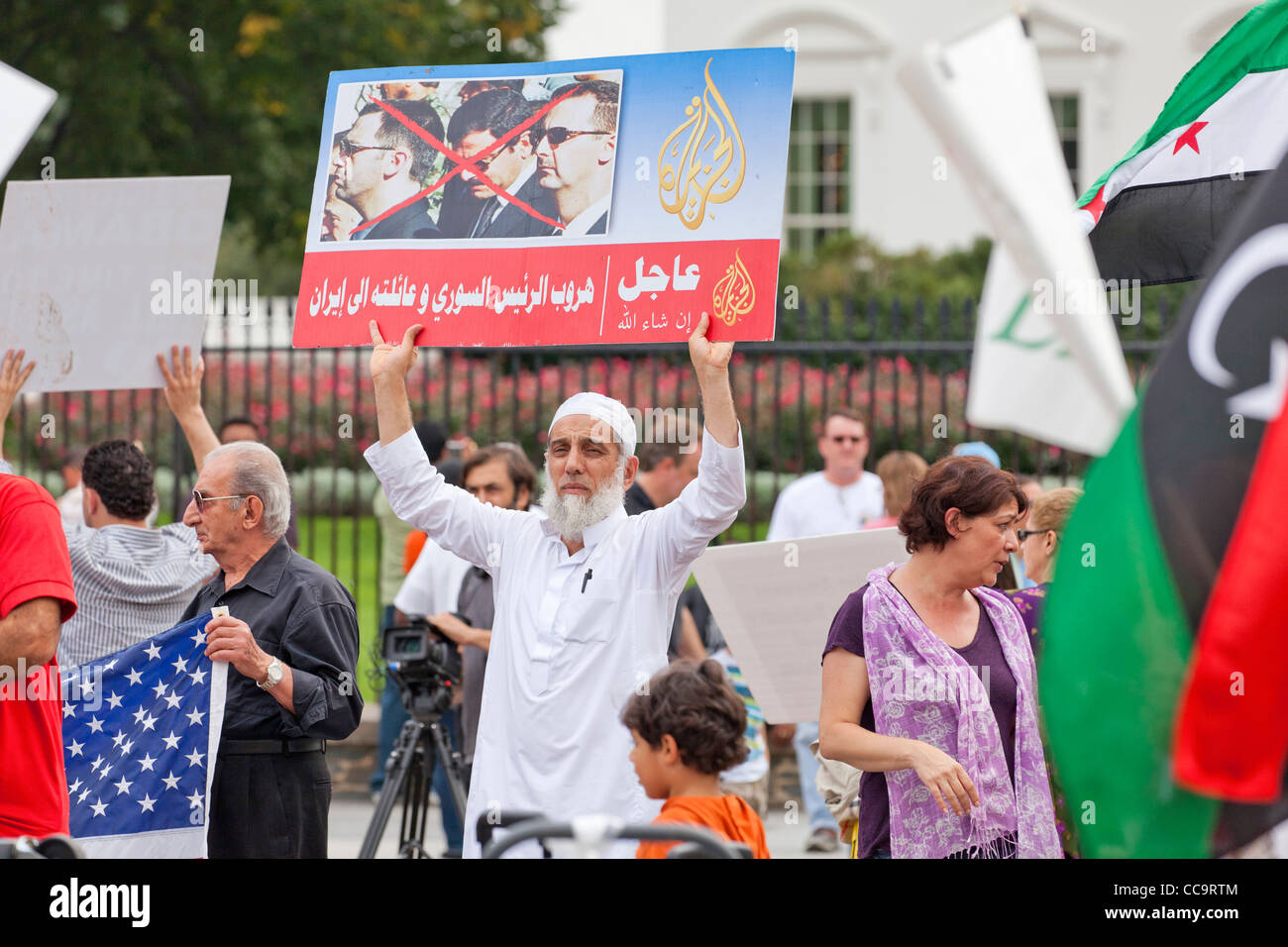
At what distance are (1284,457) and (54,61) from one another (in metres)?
15.3

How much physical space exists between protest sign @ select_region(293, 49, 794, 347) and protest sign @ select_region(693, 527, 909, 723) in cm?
118

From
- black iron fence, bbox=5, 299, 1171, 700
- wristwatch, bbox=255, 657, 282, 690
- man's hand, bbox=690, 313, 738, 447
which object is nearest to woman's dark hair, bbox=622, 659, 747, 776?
man's hand, bbox=690, 313, 738, 447

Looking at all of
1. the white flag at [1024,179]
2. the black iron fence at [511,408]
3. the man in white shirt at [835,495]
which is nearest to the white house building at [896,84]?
the black iron fence at [511,408]

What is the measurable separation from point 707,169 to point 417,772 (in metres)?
3.52

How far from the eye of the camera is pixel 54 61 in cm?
1527

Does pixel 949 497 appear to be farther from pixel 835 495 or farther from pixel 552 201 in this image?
pixel 835 495

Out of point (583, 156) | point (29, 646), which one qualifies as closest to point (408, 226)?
point (583, 156)

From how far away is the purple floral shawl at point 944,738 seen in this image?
3623 millimetres

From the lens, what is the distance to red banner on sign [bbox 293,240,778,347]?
3.95 m

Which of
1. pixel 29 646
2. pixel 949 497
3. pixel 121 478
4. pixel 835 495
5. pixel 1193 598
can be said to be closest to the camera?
pixel 1193 598

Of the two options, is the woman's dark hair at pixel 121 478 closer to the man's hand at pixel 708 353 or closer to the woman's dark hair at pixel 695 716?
the man's hand at pixel 708 353

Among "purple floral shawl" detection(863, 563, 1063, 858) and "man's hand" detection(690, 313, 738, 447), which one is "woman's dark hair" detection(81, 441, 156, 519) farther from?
"purple floral shawl" detection(863, 563, 1063, 858)

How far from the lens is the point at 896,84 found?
72.4 feet

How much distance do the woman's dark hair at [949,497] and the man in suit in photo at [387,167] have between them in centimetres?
159
